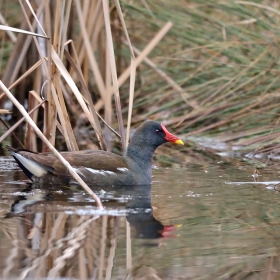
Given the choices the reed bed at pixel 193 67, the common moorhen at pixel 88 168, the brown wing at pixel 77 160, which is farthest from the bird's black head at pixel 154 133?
the reed bed at pixel 193 67

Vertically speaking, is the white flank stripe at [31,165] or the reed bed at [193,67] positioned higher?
the reed bed at [193,67]

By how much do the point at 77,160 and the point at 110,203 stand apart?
0.69m

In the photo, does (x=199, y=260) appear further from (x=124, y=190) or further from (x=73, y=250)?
(x=124, y=190)

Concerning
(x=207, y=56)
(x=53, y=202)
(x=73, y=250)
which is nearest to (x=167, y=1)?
(x=207, y=56)

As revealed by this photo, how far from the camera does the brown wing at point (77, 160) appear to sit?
549 centimetres

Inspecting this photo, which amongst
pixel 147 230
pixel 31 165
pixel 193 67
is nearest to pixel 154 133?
pixel 31 165

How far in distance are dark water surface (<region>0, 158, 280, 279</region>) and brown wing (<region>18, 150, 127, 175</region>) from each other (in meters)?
0.16

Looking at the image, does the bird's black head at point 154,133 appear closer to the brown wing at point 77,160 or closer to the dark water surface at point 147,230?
the dark water surface at point 147,230

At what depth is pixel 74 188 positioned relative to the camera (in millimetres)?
5422

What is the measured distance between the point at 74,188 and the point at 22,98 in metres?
2.77

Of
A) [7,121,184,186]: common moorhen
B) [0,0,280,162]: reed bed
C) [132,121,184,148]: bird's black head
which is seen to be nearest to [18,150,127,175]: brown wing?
[7,121,184,186]: common moorhen

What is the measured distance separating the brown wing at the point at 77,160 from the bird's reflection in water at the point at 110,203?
140 millimetres

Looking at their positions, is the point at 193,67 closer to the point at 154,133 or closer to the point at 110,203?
the point at 154,133

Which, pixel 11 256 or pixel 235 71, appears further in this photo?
pixel 235 71
